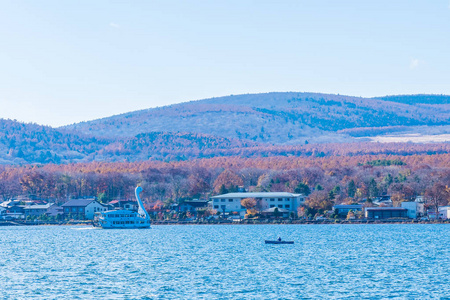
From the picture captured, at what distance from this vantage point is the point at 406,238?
83.1m

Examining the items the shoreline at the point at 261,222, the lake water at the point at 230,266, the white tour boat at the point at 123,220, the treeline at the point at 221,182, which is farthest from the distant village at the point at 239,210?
the lake water at the point at 230,266

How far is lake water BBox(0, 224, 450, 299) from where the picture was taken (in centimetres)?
4534

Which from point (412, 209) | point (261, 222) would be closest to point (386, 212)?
point (412, 209)

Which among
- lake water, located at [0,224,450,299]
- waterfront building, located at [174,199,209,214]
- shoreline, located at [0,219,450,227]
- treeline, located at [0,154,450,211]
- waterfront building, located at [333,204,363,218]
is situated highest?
treeline, located at [0,154,450,211]

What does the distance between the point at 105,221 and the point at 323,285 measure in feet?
232

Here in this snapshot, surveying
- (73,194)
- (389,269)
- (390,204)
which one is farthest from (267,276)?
(73,194)

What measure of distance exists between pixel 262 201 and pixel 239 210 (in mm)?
3914

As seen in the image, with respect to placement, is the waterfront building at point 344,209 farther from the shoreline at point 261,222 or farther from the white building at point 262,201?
the white building at point 262,201

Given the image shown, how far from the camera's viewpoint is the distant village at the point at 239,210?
386 feet

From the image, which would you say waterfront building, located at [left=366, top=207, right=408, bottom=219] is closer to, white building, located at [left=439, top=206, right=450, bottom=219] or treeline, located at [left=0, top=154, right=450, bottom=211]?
white building, located at [left=439, top=206, right=450, bottom=219]

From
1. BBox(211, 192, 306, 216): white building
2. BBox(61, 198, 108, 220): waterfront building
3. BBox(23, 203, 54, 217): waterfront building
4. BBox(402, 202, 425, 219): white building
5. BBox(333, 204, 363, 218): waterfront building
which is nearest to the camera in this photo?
BBox(402, 202, 425, 219): white building

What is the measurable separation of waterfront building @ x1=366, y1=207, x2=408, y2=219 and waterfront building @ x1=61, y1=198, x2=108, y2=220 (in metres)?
43.8

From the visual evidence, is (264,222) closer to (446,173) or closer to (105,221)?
(105,221)

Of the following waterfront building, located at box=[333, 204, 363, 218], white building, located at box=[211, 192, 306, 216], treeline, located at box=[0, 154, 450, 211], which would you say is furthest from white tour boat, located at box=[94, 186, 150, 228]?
waterfront building, located at box=[333, 204, 363, 218]
